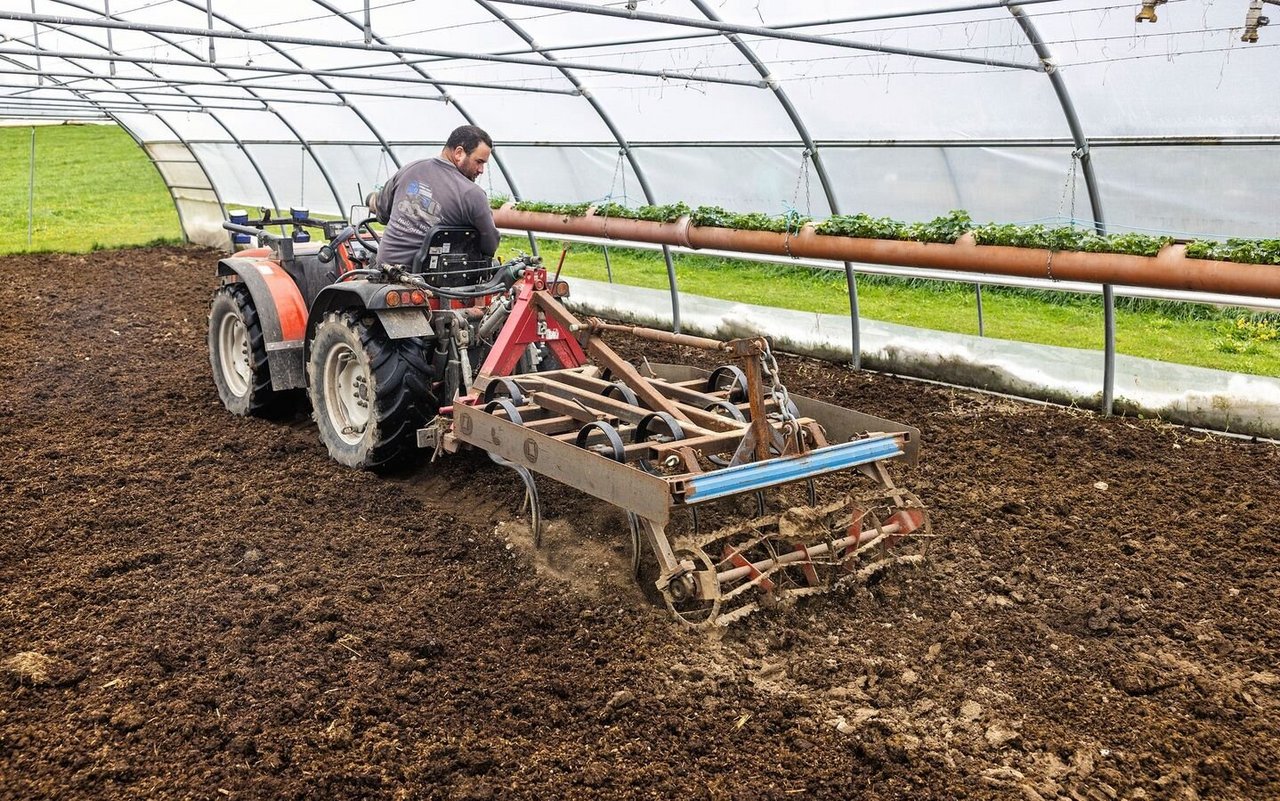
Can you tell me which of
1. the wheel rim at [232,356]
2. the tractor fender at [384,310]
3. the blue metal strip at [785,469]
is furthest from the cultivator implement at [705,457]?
the wheel rim at [232,356]

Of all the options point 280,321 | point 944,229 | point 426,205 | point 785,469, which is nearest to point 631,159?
point 944,229

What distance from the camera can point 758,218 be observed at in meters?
7.92

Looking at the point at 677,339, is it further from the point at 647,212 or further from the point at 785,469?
the point at 647,212

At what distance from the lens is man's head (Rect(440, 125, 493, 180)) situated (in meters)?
5.75

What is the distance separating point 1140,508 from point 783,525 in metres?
2.43

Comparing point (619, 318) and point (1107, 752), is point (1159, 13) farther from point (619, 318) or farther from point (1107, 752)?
point (619, 318)

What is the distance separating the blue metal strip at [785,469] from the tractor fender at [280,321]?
360 centimetres

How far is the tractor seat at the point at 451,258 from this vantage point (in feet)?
18.9

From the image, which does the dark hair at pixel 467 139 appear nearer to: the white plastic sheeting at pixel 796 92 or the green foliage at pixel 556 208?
the white plastic sheeting at pixel 796 92

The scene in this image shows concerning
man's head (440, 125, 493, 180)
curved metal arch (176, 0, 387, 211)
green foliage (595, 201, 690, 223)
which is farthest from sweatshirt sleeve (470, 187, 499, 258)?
curved metal arch (176, 0, 387, 211)

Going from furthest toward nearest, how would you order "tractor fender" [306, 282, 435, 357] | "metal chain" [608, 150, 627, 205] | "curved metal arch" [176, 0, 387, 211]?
"metal chain" [608, 150, 627, 205], "curved metal arch" [176, 0, 387, 211], "tractor fender" [306, 282, 435, 357]

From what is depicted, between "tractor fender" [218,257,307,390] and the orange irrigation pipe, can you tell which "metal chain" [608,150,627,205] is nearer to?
the orange irrigation pipe


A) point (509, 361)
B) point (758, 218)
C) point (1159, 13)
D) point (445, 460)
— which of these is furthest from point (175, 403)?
point (1159, 13)

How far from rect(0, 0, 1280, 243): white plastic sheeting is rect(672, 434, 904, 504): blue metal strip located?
2802mm
